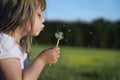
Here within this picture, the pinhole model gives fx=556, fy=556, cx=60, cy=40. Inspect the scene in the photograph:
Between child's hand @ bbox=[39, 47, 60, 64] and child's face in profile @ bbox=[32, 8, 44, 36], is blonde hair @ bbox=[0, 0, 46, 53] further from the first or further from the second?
child's hand @ bbox=[39, 47, 60, 64]

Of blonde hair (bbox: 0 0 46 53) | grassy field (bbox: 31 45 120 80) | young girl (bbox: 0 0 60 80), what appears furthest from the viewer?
grassy field (bbox: 31 45 120 80)

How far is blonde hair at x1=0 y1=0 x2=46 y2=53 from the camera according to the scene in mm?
3246

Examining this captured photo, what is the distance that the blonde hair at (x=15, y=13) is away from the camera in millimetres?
3246

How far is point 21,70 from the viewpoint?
315 centimetres

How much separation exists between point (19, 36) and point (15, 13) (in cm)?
15

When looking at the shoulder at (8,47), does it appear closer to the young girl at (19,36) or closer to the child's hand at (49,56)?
the young girl at (19,36)

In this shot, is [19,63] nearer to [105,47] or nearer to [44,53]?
[44,53]

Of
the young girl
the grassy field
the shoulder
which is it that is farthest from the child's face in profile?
the grassy field

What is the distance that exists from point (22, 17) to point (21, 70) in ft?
1.04

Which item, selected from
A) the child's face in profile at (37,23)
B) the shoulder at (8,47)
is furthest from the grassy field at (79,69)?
the shoulder at (8,47)

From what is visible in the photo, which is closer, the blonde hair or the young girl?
the young girl

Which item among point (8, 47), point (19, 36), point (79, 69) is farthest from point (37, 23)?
point (79, 69)

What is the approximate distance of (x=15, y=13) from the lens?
324 cm

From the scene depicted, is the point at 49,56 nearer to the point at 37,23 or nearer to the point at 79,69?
the point at 37,23
